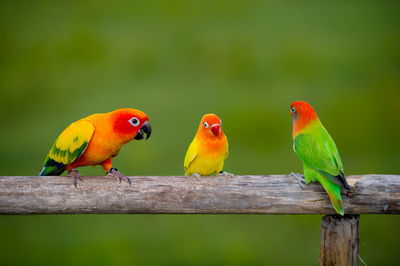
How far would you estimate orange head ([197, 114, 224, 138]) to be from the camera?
1.77 meters

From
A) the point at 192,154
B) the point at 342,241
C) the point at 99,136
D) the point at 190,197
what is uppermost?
the point at 99,136

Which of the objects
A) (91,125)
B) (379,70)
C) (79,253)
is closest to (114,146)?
(91,125)

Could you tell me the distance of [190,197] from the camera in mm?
1663

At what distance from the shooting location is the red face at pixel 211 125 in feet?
5.80

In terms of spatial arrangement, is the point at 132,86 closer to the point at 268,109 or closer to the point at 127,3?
the point at 127,3

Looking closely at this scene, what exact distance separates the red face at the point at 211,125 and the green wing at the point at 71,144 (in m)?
0.51

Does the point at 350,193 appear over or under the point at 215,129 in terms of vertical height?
under

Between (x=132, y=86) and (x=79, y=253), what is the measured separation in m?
1.93

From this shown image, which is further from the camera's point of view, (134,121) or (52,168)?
(52,168)

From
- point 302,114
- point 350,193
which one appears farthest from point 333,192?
point 302,114

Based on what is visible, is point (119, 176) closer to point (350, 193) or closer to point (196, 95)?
point (350, 193)

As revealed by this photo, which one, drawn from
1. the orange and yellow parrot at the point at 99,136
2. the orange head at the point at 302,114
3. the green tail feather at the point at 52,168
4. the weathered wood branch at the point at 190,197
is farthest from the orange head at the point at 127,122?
the orange head at the point at 302,114

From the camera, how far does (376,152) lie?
4359 millimetres

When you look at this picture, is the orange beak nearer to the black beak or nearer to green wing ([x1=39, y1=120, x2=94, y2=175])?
the black beak
